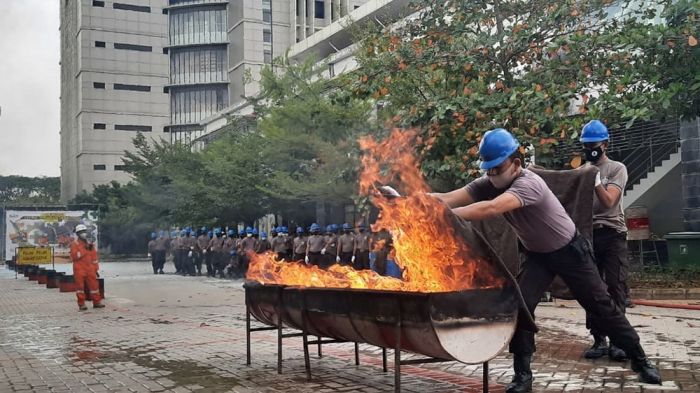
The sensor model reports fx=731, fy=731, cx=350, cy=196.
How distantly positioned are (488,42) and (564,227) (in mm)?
7717

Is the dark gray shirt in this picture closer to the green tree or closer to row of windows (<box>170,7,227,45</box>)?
the green tree

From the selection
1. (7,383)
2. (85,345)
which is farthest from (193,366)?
(85,345)

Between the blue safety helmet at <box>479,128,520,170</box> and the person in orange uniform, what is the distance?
11404mm

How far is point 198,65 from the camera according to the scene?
238 feet

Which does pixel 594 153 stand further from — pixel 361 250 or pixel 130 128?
pixel 130 128

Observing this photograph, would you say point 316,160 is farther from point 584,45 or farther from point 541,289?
point 541,289

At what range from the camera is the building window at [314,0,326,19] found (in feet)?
229

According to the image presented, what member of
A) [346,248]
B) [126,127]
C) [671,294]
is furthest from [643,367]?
[126,127]

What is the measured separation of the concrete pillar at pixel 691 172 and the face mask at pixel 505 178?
44.2ft

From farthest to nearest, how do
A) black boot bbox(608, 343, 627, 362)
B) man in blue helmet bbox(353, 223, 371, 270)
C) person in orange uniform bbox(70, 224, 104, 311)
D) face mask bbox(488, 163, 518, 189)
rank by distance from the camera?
man in blue helmet bbox(353, 223, 371, 270) < person in orange uniform bbox(70, 224, 104, 311) < black boot bbox(608, 343, 627, 362) < face mask bbox(488, 163, 518, 189)

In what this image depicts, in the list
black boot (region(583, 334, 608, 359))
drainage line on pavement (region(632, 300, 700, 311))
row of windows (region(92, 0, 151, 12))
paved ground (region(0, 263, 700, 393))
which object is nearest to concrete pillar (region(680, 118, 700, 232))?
drainage line on pavement (region(632, 300, 700, 311))

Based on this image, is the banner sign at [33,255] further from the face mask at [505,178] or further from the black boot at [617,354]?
the face mask at [505,178]

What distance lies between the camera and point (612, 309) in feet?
17.9

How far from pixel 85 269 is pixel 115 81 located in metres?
62.8
